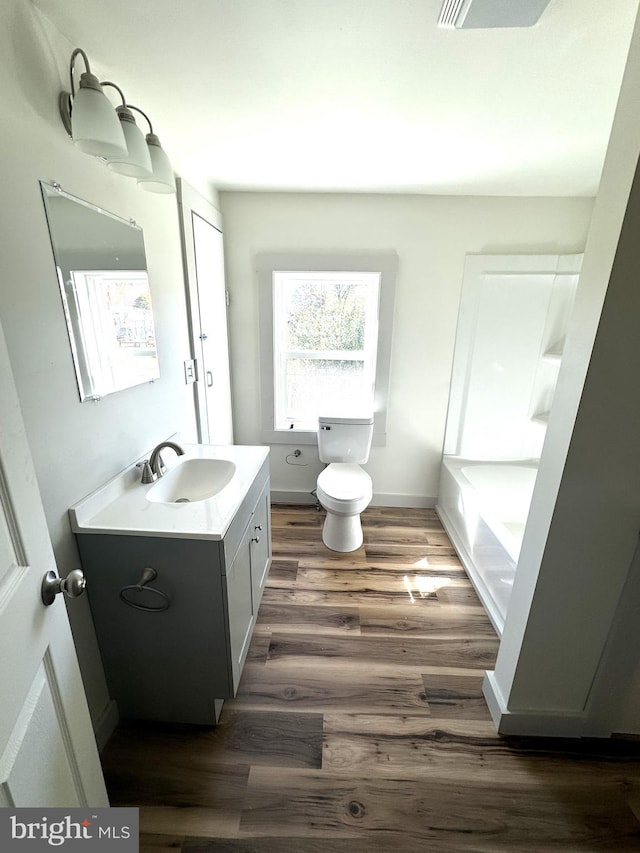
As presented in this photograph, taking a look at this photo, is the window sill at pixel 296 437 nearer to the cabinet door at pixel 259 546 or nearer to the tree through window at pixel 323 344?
Result: the tree through window at pixel 323 344

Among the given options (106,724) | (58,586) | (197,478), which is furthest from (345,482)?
(58,586)

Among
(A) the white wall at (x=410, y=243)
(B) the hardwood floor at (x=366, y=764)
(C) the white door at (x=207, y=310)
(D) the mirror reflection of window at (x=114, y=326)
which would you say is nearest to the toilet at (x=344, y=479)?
(A) the white wall at (x=410, y=243)

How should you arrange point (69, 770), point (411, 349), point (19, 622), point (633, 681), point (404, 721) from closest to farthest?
1. point (19, 622)
2. point (69, 770)
3. point (633, 681)
4. point (404, 721)
5. point (411, 349)

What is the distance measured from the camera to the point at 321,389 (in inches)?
105

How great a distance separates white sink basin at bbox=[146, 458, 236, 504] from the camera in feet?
4.99

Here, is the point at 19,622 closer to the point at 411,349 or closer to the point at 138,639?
the point at 138,639

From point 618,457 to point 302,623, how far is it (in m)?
1.50

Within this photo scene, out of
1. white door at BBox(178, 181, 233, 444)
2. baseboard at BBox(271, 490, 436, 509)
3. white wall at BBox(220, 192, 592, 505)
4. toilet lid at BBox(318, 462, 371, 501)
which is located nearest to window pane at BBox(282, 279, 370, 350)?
white wall at BBox(220, 192, 592, 505)

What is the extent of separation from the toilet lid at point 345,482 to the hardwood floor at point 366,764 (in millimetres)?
679

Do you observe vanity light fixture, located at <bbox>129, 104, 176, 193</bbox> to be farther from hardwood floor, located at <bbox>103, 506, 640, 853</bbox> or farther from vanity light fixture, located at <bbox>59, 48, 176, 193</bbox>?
hardwood floor, located at <bbox>103, 506, 640, 853</bbox>

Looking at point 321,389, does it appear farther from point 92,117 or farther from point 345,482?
point 92,117

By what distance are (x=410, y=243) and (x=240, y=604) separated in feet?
7.60

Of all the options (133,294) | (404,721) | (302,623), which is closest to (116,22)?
(133,294)

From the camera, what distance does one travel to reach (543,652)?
1187 millimetres
